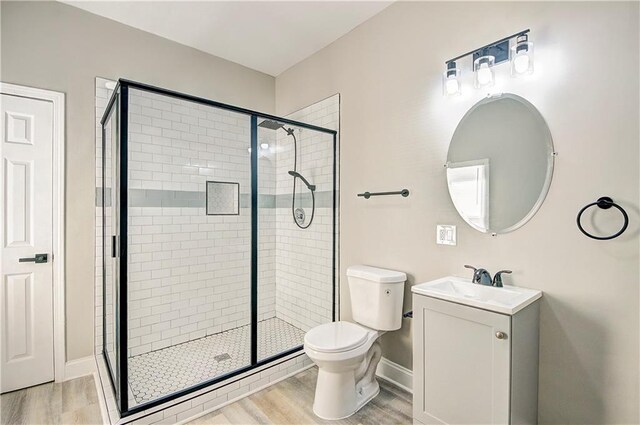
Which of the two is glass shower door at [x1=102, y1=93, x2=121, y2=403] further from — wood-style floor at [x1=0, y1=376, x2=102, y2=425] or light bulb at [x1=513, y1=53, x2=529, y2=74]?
light bulb at [x1=513, y1=53, x2=529, y2=74]

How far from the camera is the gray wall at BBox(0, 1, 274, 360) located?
227 cm

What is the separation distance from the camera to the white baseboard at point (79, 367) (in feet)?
7.90

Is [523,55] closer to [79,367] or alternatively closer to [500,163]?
[500,163]

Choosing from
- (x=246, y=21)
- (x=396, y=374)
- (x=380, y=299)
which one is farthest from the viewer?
(x=246, y=21)

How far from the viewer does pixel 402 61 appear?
2.33m

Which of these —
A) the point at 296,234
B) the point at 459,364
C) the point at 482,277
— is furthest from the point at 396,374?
the point at 296,234

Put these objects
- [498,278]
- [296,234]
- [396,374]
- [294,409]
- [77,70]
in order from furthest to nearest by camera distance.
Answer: [296,234] → [77,70] → [396,374] → [294,409] → [498,278]

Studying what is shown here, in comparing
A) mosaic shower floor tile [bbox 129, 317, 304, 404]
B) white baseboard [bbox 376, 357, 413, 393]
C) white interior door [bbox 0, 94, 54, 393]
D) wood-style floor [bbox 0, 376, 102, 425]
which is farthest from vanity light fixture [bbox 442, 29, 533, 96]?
wood-style floor [bbox 0, 376, 102, 425]

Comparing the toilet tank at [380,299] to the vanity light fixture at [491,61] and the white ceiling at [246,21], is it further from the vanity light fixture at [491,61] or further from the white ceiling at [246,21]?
the white ceiling at [246,21]

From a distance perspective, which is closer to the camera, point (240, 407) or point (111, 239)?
point (240, 407)

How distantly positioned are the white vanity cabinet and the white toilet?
0.42 metres

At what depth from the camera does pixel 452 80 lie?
1.95m

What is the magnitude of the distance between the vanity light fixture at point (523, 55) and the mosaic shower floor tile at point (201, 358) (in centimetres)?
244

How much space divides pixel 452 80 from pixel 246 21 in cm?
173
